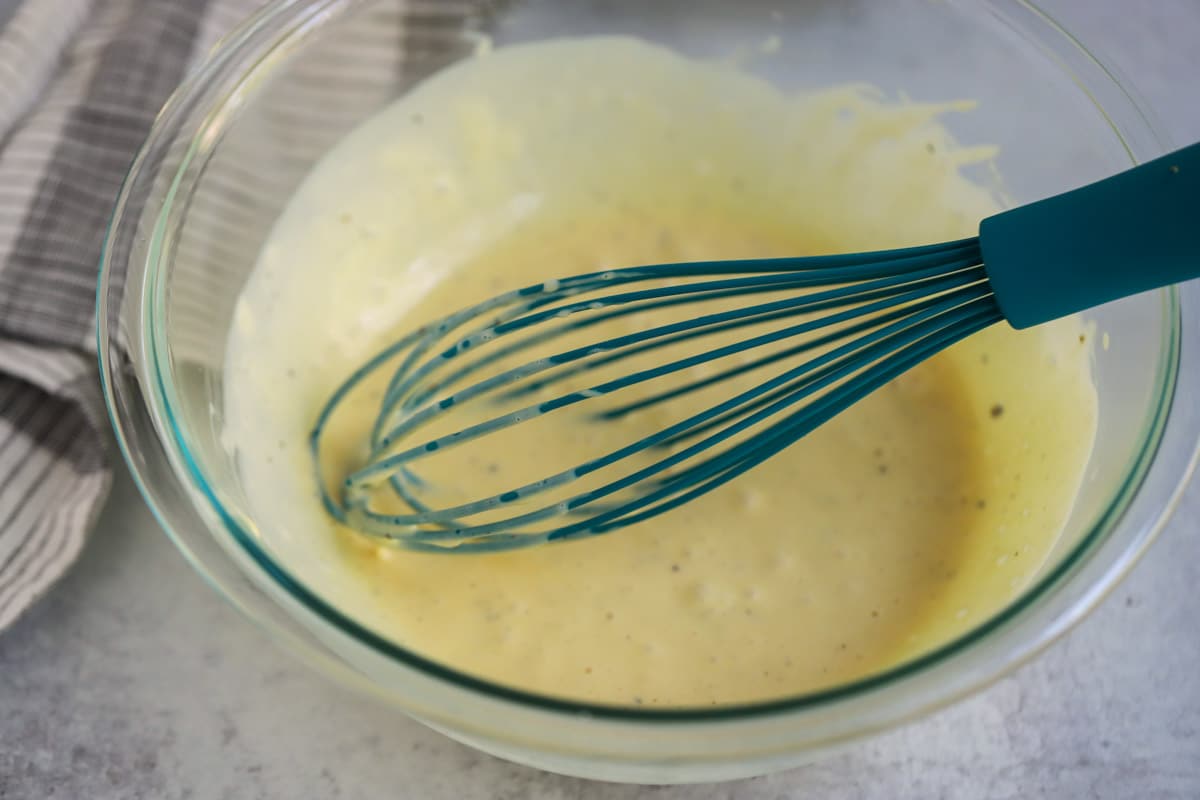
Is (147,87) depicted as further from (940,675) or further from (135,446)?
(940,675)

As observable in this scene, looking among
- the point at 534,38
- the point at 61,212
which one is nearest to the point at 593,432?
the point at 534,38

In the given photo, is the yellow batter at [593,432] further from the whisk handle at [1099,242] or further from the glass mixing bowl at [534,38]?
the whisk handle at [1099,242]

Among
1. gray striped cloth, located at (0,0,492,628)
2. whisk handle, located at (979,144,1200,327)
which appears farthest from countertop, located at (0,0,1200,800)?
whisk handle, located at (979,144,1200,327)

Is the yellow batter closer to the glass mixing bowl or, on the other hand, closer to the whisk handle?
the glass mixing bowl

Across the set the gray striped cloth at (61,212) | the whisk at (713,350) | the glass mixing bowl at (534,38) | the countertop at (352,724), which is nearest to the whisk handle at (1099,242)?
the whisk at (713,350)

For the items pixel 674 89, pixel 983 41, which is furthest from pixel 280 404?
pixel 983 41

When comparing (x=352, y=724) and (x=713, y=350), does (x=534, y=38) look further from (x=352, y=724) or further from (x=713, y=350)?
(x=352, y=724)

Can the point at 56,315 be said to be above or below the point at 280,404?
below

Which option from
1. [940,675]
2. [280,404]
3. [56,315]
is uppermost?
[940,675]
